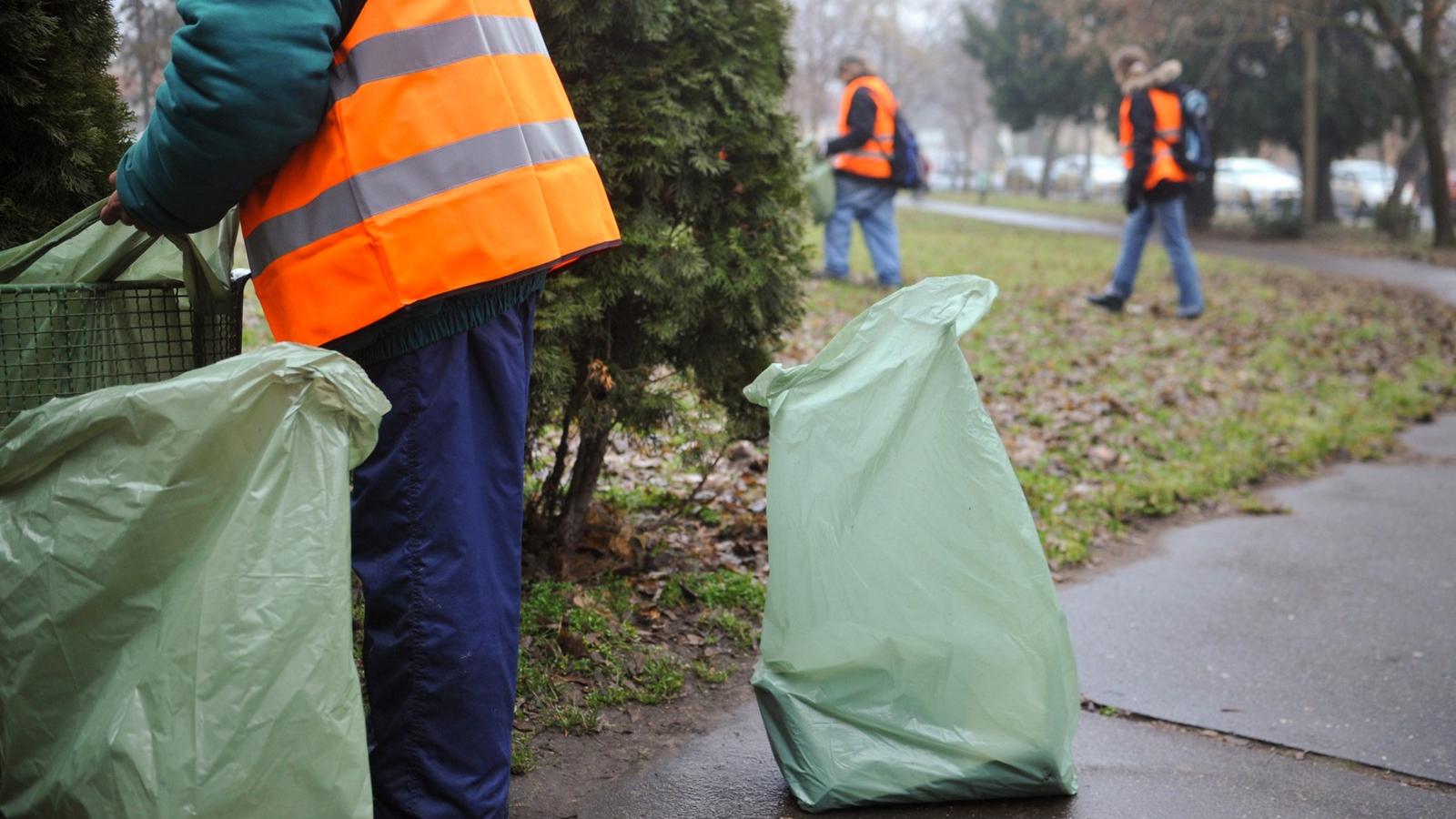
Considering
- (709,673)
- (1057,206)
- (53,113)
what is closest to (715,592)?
(709,673)

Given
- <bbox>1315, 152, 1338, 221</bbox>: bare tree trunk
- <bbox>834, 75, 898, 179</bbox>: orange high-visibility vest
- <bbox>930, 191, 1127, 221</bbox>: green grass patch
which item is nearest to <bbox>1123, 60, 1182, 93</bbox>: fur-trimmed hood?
<bbox>834, 75, 898, 179</bbox>: orange high-visibility vest

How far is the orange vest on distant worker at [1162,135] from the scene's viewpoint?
10383 millimetres

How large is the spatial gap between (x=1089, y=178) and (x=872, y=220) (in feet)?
114

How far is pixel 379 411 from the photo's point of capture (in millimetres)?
1980

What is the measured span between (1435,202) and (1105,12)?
6.35 metres

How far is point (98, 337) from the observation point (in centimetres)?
232

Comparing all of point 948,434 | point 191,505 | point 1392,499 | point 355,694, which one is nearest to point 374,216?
point 191,505

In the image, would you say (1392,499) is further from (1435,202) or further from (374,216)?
(1435,202)

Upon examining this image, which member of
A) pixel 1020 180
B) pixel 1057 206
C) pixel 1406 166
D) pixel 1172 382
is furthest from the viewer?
pixel 1020 180

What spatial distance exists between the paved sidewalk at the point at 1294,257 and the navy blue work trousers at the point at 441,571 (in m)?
12.8

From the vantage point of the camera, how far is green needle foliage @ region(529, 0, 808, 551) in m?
3.28

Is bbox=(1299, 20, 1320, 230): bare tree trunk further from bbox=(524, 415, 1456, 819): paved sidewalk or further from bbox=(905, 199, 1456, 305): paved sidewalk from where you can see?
bbox=(524, 415, 1456, 819): paved sidewalk

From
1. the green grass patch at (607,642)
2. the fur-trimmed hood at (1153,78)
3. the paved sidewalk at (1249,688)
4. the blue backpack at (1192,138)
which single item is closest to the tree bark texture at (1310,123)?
the blue backpack at (1192,138)

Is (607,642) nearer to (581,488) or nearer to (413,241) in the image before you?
(581,488)
